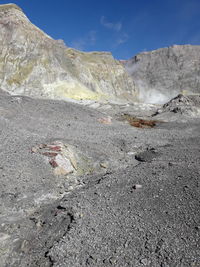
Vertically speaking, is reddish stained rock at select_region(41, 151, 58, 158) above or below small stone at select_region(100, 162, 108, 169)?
above

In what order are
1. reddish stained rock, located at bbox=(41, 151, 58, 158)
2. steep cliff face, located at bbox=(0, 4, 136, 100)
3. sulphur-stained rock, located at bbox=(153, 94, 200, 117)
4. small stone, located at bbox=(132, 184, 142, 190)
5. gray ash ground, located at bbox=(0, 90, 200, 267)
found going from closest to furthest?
gray ash ground, located at bbox=(0, 90, 200, 267)
small stone, located at bbox=(132, 184, 142, 190)
reddish stained rock, located at bbox=(41, 151, 58, 158)
sulphur-stained rock, located at bbox=(153, 94, 200, 117)
steep cliff face, located at bbox=(0, 4, 136, 100)

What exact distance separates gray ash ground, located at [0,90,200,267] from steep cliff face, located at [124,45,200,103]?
8129 centimetres

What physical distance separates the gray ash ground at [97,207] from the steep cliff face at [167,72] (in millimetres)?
81288

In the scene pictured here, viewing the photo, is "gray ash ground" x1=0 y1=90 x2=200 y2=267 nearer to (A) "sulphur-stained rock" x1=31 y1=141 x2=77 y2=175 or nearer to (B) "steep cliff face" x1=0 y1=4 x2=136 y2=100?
(A) "sulphur-stained rock" x1=31 y1=141 x2=77 y2=175

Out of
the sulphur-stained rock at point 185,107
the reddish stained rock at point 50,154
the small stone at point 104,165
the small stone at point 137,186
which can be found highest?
the sulphur-stained rock at point 185,107

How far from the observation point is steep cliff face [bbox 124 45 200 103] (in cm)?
9656

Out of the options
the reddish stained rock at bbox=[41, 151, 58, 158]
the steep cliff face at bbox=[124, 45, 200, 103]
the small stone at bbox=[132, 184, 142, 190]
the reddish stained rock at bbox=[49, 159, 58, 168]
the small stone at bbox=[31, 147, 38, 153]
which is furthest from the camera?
the steep cliff face at bbox=[124, 45, 200, 103]

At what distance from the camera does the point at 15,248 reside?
5.99 metres

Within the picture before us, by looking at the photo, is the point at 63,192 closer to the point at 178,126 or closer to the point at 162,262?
the point at 162,262

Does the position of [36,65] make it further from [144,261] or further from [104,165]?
[144,261]

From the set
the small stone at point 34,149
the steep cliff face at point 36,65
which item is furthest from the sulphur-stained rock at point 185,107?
the steep cliff face at point 36,65

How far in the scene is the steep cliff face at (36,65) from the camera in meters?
53.4

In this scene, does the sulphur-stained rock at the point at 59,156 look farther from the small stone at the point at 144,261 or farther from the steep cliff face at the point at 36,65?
the steep cliff face at the point at 36,65

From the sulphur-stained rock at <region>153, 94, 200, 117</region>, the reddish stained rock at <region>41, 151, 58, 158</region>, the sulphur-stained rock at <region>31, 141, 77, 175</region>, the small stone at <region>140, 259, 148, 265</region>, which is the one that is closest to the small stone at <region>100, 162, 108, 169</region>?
the sulphur-stained rock at <region>31, 141, 77, 175</region>
